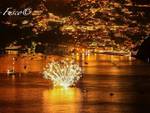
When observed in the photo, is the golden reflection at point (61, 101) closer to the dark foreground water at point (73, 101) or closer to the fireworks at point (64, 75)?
the dark foreground water at point (73, 101)

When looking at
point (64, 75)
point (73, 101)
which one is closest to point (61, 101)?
point (73, 101)

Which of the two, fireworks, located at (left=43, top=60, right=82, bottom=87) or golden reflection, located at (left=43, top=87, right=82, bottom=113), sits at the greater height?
fireworks, located at (left=43, top=60, right=82, bottom=87)

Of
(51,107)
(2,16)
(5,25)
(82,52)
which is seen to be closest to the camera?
(51,107)

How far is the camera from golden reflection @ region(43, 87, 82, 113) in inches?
1178

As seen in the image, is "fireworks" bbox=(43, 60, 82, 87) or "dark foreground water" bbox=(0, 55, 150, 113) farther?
"fireworks" bbox=(43, 60, 82, 87)

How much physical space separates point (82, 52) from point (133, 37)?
36.0 metres

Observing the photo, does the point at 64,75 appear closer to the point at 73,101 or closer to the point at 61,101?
the point at 73,101

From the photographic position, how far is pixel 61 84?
48188 millimetres

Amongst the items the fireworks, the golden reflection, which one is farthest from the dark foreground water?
the fireworks

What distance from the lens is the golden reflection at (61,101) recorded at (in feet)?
98.2

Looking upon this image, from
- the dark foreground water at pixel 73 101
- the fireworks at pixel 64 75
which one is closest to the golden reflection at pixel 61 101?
the dark foreground water at pixel 73 101

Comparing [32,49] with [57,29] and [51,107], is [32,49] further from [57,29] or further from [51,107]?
[51,107]

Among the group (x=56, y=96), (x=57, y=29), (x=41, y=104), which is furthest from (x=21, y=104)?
(x=57, y=29)

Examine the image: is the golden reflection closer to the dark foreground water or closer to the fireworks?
the dark foreground water
